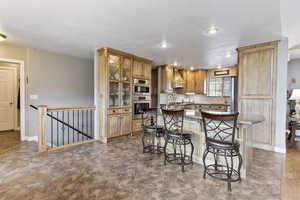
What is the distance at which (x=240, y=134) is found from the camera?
2.37 meters

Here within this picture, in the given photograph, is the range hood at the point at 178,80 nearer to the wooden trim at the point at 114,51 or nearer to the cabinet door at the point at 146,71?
the cabinet door at the point at 146,71

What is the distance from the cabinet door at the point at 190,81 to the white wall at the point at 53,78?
4334mm

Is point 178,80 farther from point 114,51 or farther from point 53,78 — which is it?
point 53,78

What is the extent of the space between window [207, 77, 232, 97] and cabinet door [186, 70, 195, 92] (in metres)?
0.76

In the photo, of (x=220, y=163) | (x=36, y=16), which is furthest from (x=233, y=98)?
(x=36, y=16)

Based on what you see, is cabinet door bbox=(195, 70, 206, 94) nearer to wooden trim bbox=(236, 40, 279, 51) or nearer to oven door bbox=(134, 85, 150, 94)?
oven door bbox=(134, 85, 150, 94)

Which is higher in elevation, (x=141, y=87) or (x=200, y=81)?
(x=200, y=81)

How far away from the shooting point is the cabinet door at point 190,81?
7359 millimetres

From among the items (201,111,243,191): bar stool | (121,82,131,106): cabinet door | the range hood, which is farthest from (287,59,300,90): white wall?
(121,82,131,106): cabinet door

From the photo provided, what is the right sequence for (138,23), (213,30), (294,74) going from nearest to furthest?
(138,23) < (213,30) < (294,74)

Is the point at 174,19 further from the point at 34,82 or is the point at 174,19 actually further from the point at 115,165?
the point at 34,82

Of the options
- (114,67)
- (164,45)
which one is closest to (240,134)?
(164,45)

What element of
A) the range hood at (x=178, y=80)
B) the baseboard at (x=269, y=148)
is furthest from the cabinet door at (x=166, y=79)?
the baseboard at (x=269, y=148)

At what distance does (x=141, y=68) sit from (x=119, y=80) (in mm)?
1034
